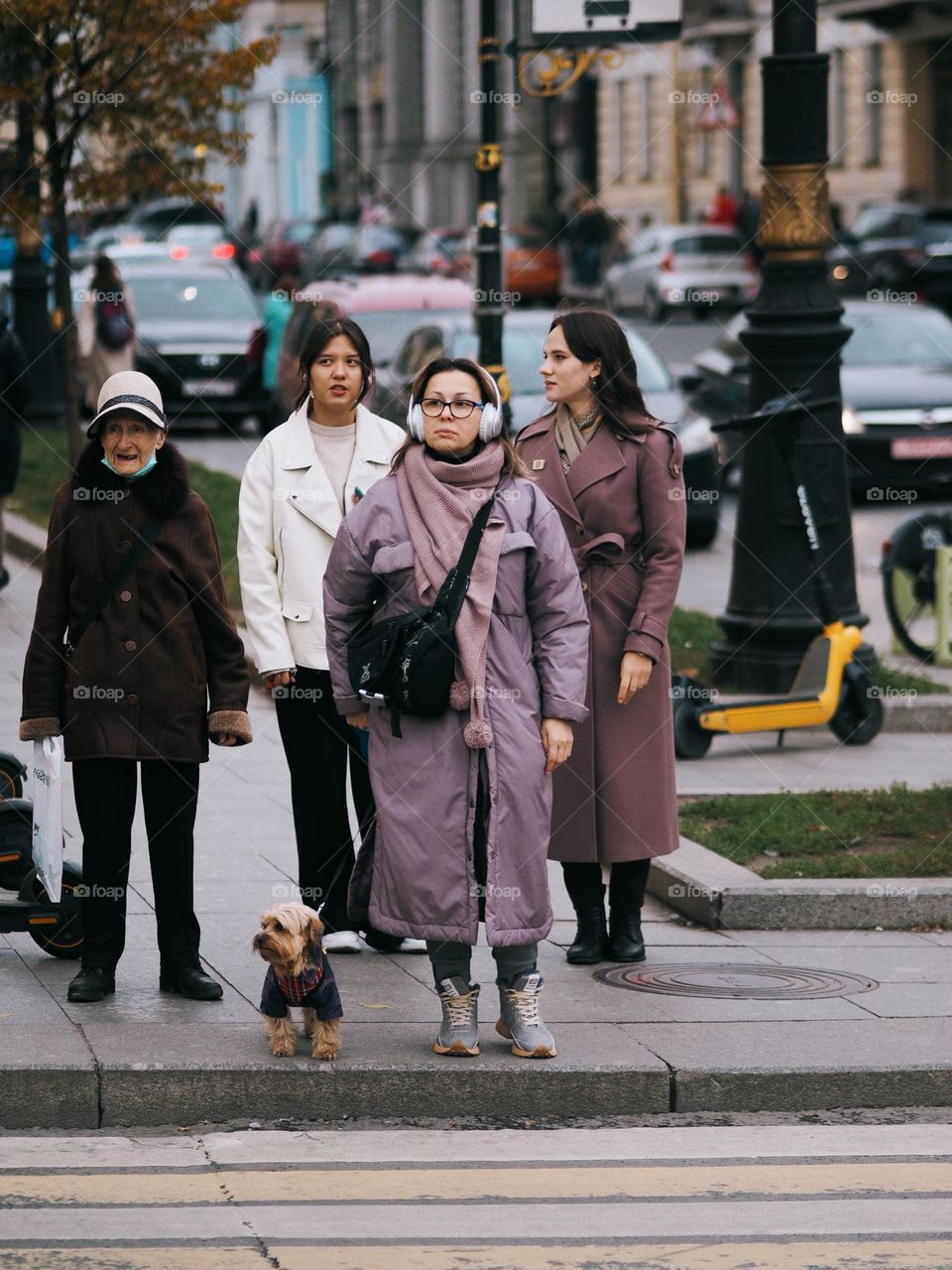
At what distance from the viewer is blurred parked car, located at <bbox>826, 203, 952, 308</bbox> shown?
3494 cm

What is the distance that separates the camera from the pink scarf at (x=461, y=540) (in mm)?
5773

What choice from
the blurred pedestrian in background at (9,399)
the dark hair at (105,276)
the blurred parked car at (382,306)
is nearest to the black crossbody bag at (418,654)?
the blurred pedestrian in background at (9,399)

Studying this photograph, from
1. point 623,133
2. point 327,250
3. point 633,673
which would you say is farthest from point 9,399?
point 623,133

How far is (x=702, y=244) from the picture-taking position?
140 ft

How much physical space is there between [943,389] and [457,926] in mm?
14096

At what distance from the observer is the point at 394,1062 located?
227 inches

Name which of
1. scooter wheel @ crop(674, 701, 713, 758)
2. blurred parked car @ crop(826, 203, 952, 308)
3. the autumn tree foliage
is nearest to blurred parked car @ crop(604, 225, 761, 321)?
blurred parked car @ crop(826, 203, 952, 308)

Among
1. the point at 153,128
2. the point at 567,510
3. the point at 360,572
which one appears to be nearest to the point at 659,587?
the point at 567,510

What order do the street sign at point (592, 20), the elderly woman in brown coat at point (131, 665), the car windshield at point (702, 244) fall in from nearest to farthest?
the elderly woman in brown coat at point (131, 665)
the street sign at point (592, 20)
the car windshield at point (702, 244)

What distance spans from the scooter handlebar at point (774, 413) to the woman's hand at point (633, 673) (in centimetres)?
339

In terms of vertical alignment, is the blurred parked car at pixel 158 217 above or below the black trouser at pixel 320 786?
above

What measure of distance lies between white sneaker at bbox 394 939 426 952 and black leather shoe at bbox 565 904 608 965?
0.43 metres

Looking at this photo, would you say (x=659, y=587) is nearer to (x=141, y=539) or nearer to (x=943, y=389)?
(x=141, y=539)

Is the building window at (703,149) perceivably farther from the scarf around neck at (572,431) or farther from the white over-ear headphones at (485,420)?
the white over-ear headphones at (485,420)
